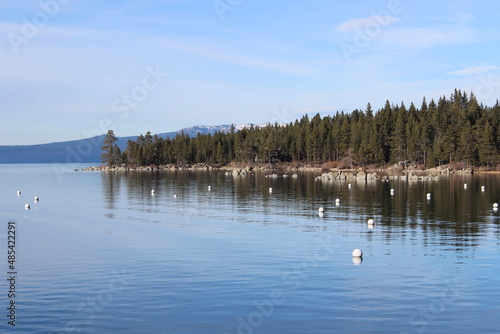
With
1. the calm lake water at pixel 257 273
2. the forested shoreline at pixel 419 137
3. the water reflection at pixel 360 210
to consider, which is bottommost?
the calm lake water at pixel 257 273

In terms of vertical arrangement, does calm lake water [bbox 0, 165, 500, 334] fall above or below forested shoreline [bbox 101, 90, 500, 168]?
below

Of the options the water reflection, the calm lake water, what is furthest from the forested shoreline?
the calm lake water

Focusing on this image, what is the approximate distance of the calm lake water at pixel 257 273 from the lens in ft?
66.0

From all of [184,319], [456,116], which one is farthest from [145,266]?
[456,116]

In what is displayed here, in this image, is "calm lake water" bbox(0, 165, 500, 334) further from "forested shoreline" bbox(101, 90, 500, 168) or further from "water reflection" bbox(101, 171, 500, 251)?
"forested shoreline" bbox(101, 90, 500, 168)

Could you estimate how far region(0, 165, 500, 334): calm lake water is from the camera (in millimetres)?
20125

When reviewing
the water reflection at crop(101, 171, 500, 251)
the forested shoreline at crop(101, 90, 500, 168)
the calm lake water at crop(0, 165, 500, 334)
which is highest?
the forested shoreline at crop(101, 90, 500, 168)

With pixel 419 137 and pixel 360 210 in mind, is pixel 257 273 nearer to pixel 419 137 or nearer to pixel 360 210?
pixel 360 210

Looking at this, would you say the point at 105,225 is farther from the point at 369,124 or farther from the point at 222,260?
the point at 369,124

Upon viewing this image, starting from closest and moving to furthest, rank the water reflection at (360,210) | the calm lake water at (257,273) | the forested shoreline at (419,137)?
the calm lake water at (257,273), the water reflection at (360,210), the forested shoreline at (419,137)

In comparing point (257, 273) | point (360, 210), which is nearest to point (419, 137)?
point (360, 210)

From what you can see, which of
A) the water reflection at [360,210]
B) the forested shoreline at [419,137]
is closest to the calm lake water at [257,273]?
the water reflection at [360,210]

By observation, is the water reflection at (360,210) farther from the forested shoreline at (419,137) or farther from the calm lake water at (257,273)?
the forested shoreline at (419,137)

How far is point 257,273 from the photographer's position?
27.7 meters
